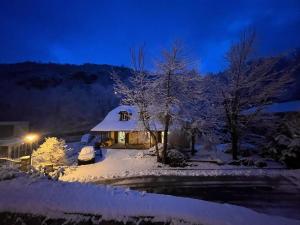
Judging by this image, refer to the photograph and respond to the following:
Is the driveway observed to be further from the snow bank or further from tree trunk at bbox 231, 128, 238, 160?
tree trunk at bbox 231, 128, 238, 160

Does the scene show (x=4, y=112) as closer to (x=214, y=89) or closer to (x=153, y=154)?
(x=153, y=154)

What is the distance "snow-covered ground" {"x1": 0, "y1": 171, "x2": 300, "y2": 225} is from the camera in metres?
5.12

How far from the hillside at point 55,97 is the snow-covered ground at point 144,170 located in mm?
33992

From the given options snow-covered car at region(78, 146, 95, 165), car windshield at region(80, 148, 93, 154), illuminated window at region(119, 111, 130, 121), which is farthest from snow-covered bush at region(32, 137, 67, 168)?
illuminated window at region(119, 111, 130, 121)

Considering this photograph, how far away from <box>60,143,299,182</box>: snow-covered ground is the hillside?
3399cm

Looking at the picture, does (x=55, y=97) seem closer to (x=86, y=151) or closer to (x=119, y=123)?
(x=119, y=123)

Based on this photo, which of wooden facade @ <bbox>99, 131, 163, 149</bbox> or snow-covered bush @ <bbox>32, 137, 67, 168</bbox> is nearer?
snow-covered bush @ <bbox>32, 137, 67, 168</bbox>

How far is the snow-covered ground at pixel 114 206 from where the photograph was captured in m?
5.12

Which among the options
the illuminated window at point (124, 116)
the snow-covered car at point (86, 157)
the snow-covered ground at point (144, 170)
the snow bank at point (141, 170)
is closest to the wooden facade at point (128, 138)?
the illuminated window at point (124, 116)

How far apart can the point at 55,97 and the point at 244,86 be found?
196ft

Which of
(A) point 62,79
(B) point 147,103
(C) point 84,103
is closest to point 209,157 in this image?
(B) point 147,103

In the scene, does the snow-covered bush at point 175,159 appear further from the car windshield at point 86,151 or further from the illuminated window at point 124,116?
the illuminated window at point 124,116

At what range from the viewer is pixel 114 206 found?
5.48 metres

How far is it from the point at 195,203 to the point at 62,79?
276ft
